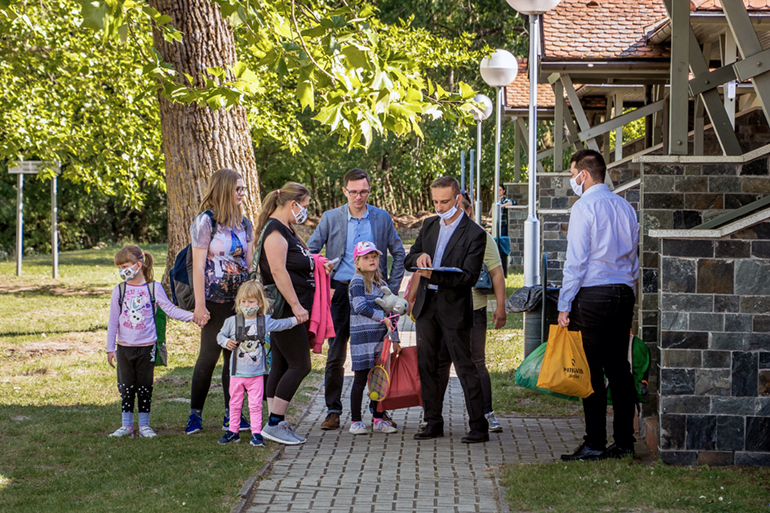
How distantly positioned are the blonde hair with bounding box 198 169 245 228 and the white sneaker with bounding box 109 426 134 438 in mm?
1666

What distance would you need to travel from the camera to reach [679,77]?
610 centimetres

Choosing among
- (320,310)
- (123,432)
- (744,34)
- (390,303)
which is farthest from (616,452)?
(123,432)

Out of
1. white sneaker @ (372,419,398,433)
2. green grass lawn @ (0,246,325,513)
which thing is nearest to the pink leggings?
green grass lawn @ (0,246,325,513)

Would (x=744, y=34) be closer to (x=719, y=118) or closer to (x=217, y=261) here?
(x=719, y=118)

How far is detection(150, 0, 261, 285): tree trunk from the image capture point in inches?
420

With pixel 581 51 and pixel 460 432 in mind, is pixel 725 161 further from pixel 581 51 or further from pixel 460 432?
pixel 581 51

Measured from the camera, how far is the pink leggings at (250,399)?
5906mm

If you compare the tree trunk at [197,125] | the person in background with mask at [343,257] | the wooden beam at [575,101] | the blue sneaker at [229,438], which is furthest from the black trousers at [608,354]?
the wooden beam at [575,101]

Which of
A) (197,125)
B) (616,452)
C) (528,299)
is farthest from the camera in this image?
(197,125)

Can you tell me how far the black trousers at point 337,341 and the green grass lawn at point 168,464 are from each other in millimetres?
804

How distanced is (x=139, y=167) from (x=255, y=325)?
11796 millimetres

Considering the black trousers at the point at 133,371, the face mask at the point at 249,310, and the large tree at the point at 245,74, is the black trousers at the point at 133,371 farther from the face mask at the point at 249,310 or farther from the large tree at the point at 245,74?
the large tree at the point at 245,74

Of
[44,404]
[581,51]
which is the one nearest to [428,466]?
[44,404]

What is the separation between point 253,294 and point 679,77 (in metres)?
3.33
